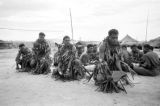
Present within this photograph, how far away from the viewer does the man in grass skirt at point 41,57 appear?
297 inches

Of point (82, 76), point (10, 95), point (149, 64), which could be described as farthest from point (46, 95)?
point (149, 64)

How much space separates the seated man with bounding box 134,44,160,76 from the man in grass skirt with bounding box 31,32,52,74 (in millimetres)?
3828

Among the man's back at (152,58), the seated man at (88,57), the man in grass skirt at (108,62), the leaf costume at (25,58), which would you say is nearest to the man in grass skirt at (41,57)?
the leaf costume at (25,58)

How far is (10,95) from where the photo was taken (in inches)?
171

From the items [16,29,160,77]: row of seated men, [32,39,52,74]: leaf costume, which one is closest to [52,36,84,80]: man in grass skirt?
[16,29,160,77]: row of seated men

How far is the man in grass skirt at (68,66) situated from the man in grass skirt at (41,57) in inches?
48.7

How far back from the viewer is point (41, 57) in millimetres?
7855

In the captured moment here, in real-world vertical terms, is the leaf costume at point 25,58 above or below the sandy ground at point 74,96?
above

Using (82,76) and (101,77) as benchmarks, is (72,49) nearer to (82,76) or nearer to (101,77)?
(82,76)

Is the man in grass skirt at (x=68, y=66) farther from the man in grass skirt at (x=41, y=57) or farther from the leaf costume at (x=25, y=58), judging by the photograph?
the leaf costume at (x=25, y=58)

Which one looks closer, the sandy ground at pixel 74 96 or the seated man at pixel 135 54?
the sandy ground at pixel 74 96

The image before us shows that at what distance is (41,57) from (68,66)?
215cm

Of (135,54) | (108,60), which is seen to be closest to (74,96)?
(108,60)

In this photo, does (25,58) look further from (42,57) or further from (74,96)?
(74,96)
